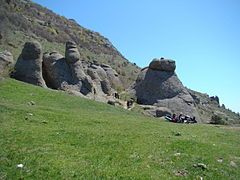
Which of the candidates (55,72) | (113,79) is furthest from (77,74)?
(113,79)

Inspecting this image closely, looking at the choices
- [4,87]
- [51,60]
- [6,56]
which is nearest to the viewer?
[4,87]

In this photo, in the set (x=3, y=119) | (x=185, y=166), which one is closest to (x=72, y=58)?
(x=3, y=119)

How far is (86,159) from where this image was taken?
56.6ft

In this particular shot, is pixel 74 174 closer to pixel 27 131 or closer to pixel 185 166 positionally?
pixel 185 166

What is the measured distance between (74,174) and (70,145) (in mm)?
4454

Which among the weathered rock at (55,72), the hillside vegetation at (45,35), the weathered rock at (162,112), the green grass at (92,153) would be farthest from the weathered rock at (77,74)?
the green grass at (92,153)

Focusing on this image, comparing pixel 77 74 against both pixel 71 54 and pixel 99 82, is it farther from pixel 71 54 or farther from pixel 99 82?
pixel 99 82

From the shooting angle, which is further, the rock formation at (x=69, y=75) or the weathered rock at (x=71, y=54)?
the weathered rock at (x=71, y=54)

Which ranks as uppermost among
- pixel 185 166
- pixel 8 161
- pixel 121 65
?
pixel 121 65

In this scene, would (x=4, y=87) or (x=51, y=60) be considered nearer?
(x=4, y=87)

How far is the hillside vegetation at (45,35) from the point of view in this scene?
253ft

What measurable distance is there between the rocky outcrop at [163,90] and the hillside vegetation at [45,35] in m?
9.54

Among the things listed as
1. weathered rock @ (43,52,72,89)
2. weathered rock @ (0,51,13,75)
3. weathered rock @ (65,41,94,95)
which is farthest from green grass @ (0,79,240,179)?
weathered rock @ (65,41,94,95)

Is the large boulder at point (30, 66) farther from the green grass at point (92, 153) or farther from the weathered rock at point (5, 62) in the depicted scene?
the green grass at point (92, 153)
